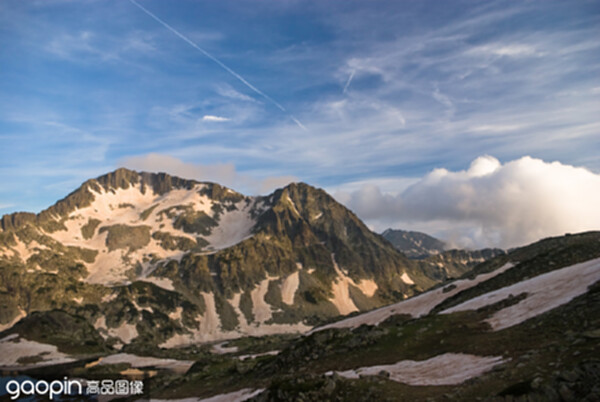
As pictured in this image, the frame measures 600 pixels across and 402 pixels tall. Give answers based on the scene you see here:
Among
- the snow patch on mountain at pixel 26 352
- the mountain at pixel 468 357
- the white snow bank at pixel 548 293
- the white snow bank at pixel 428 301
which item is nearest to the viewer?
the mountain at pixel 468 357

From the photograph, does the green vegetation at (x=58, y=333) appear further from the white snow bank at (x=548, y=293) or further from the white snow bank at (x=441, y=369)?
the white snow bank at (x=548, y=293)

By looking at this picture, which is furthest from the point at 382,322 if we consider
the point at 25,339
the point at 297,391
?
the point at 25,339

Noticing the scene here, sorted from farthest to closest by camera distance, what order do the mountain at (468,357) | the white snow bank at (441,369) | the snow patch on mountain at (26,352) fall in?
the snow patch on mountain at (26,352) → the white snow bank at (441,369) → the mountain at (468,357)

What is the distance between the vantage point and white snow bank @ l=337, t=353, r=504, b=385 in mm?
27891

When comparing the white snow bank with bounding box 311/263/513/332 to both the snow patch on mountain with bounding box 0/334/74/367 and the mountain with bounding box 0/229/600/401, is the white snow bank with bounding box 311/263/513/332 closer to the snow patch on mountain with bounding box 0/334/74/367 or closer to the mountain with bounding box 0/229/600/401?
the mountain with bounding box 0/229/600/401

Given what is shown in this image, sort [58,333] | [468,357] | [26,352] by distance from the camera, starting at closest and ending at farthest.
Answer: [468,357], [26,352], [58,333]

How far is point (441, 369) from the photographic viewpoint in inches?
1248

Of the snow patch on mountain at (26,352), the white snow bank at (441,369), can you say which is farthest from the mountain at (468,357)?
the snow patch on mountain at (26,352)

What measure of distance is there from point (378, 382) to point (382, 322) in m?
70.4

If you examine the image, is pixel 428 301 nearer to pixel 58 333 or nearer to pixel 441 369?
pixel 441 369

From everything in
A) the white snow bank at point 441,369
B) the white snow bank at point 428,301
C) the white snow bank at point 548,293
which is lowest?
the white snow bank at point 428,301

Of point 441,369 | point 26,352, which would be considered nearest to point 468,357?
point 441,369

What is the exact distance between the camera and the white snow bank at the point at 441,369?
27891 mm

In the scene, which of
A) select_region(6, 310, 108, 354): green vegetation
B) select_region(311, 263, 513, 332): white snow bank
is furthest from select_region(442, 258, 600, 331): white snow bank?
select_region(6, 310, 108, 354): green vegetation
